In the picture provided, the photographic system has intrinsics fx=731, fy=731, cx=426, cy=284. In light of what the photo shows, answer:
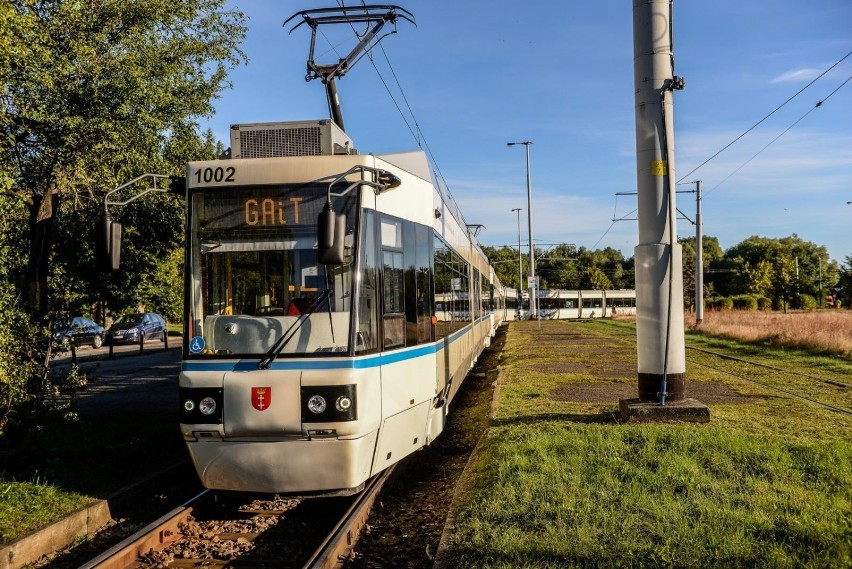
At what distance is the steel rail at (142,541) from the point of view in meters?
5.47

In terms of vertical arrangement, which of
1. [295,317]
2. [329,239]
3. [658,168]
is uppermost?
[658,168]

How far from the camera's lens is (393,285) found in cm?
737

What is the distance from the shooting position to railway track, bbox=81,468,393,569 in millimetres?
5781

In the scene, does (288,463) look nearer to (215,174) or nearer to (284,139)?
(215,174)

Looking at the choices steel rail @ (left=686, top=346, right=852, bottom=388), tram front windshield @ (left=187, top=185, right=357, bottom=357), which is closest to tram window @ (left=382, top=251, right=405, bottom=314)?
tram front windshield @ (left=187, top=185, right=357, bottom=357)

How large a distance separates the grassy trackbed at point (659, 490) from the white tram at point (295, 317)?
4.28ft

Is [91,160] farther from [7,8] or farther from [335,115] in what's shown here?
[335,115]

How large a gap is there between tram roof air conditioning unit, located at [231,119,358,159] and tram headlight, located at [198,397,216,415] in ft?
8.18

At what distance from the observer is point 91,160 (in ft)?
30.2

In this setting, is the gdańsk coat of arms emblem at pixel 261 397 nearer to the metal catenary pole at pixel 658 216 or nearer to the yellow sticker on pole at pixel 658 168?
the metal catenary pole at pixel 658 216

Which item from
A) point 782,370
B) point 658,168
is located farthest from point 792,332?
point 658,168

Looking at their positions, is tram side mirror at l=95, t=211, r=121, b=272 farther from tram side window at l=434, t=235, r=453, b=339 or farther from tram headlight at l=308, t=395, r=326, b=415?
tram side window at l=434, t=235, r=453, b=339

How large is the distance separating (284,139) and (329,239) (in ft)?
6.64

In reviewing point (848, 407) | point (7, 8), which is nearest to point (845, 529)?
point (848, 407)
